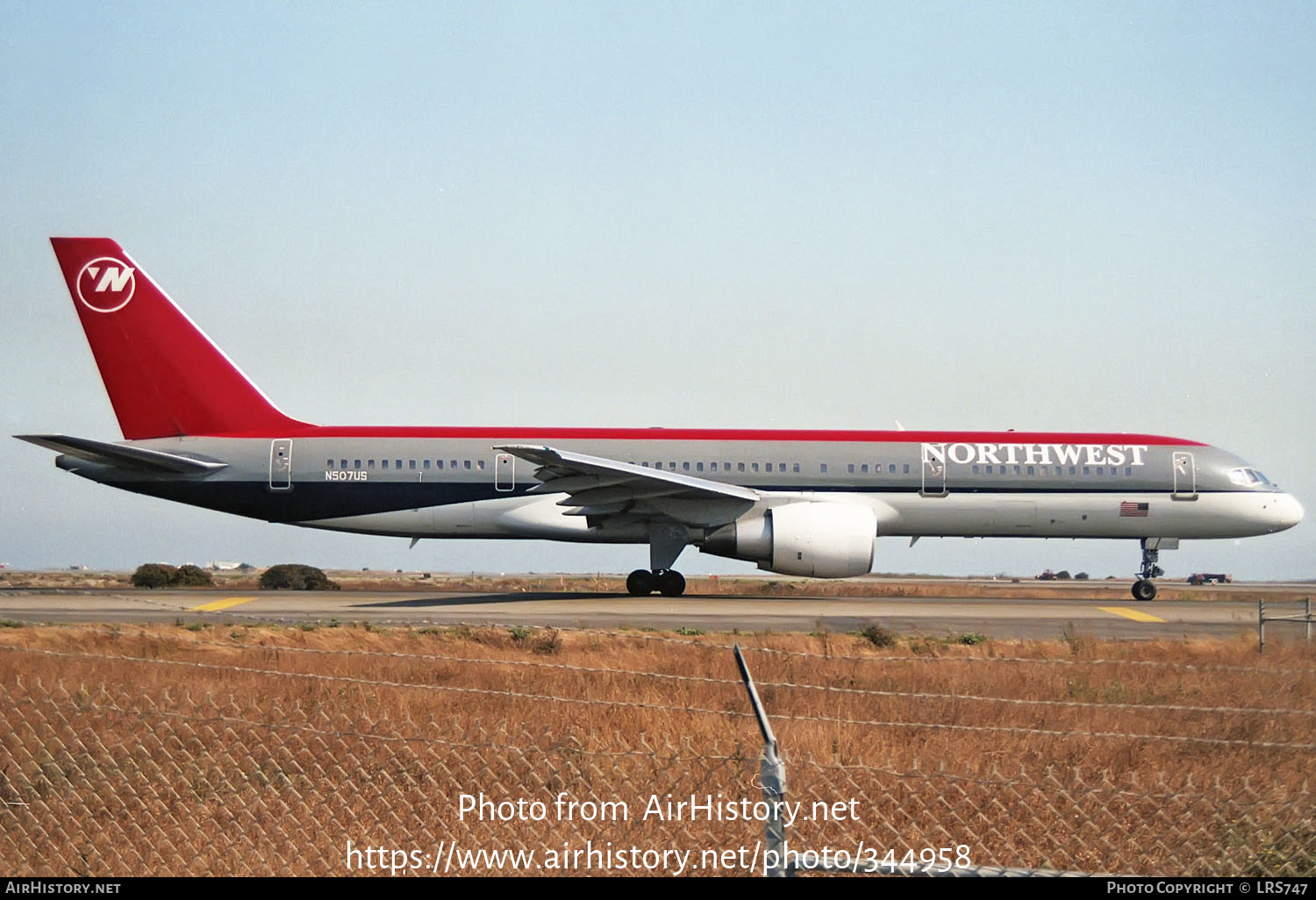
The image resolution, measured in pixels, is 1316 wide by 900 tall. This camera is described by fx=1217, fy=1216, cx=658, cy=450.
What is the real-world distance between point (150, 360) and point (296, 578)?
47.7 ft

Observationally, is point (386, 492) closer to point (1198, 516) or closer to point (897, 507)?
point (897, 507)

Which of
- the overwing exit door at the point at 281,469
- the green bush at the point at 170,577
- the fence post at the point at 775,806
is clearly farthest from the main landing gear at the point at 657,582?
the fence post at the point at 775,806

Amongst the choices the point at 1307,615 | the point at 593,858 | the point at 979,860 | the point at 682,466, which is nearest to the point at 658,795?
the point at 593,858

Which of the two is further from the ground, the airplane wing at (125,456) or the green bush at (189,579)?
the airplane wing at (125,456)

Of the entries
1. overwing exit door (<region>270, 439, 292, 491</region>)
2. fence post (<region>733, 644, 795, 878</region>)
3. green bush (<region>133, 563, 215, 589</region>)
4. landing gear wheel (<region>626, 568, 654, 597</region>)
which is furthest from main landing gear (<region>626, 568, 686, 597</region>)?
fence post (<region>733, 644, 795, 878</region>)

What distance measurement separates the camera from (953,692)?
454 inches

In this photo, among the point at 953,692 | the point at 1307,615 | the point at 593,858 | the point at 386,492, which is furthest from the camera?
the point at 386,492

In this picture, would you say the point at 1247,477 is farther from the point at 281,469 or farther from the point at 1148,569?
the point at 281,469

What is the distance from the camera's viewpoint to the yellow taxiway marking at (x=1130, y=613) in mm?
21414

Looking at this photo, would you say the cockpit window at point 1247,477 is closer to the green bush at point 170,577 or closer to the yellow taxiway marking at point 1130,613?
the yellow taxiway marking at point 1130,613

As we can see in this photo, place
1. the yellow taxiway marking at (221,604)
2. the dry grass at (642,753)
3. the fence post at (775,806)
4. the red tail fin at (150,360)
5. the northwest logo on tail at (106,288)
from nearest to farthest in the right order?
the fence post at (775,806) < the dry grass at (642,753) < the yellow taxiway marking at (221,604) < the red tail fin at (150,360) < the northwest logo on tail at (106,288)

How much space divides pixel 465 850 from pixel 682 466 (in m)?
20.1

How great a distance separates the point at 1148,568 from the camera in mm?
28516

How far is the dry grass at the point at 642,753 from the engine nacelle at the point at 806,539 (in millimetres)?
9377
